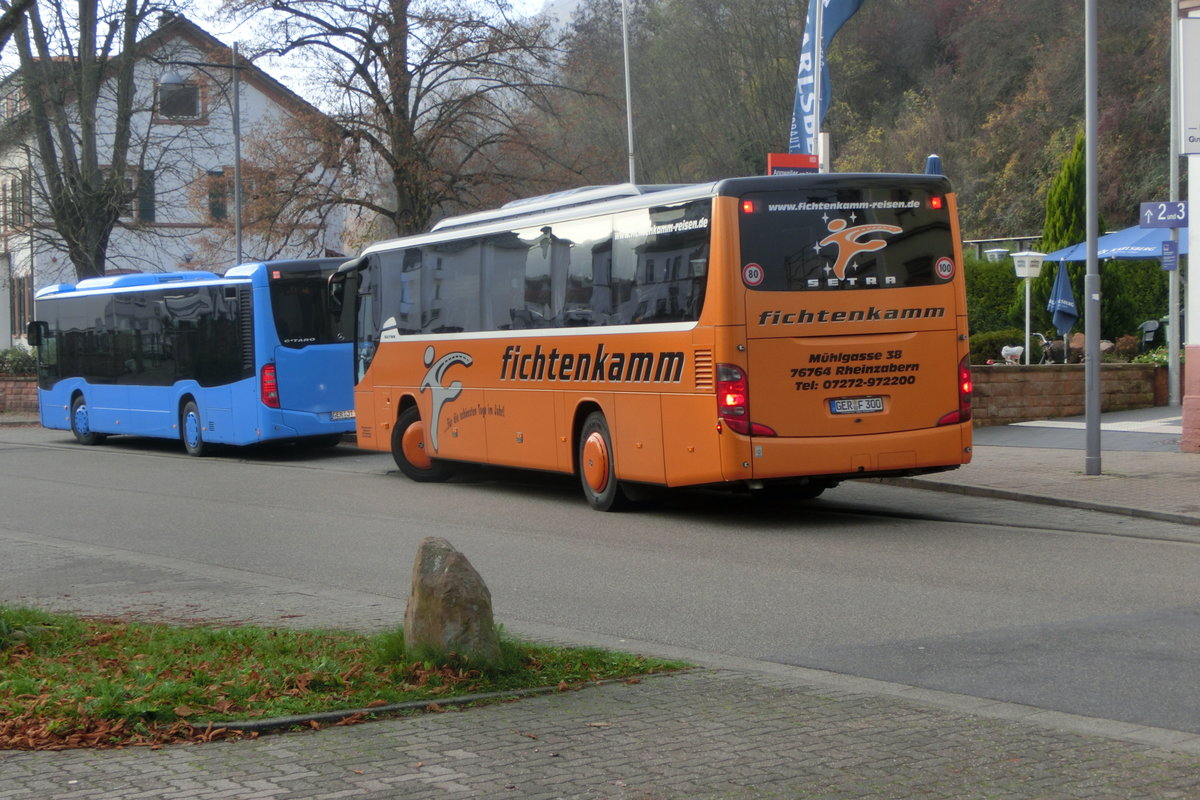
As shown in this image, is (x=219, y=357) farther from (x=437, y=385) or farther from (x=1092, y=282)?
(x=1092, y=282)

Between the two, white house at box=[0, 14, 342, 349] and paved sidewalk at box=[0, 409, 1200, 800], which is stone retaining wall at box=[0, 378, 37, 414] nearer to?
white house at box=[0, 14, 342, 349]

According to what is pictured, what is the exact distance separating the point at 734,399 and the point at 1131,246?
16.7 metres

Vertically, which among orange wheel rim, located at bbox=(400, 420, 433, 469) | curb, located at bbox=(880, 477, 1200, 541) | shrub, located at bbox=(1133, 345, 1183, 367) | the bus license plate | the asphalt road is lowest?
the asphalt road

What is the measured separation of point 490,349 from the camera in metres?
17.2

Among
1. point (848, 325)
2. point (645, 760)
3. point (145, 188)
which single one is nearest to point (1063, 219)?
point (848, 325)

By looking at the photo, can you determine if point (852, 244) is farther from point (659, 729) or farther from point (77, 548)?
point (659, 729)

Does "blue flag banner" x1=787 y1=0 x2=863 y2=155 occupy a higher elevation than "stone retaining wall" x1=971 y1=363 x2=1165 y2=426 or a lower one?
higher

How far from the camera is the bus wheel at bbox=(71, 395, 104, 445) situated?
95.8 ft

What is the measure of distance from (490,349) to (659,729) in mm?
11242

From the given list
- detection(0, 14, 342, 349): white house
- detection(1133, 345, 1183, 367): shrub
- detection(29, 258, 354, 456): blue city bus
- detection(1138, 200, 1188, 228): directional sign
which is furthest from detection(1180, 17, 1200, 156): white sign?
detection(0, 14, 342, 349): white house

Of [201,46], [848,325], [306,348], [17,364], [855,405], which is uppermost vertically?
[201,46]

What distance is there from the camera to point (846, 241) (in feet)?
44.4

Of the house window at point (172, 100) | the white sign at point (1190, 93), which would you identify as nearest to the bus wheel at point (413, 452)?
the white sign at point (1190, 93)

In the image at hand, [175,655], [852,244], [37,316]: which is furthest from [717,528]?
[37,316]
